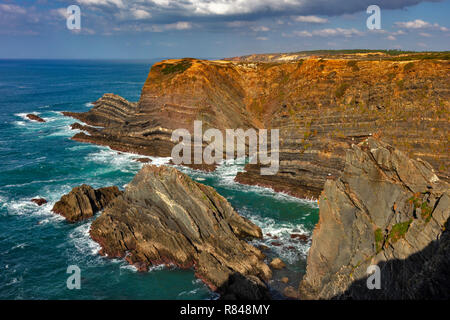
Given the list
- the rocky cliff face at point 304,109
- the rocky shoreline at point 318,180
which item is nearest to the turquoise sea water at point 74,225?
the rocky shoreline at point 318,180

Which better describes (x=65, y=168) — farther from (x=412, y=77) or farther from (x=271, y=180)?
(x=412, y=77)

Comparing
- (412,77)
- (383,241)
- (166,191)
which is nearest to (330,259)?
(383,241)

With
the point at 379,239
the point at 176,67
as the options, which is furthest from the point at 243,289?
the point at 176,67

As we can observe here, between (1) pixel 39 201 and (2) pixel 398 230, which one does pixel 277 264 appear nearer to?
(2) pixel 398 230

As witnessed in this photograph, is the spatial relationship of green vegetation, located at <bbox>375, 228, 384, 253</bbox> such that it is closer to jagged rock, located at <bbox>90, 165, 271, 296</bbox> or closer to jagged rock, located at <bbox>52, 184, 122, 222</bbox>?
jagged rock, located at <bbox>90, 165, 271, 296</bbox>

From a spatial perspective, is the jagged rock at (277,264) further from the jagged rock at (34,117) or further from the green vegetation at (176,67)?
the jagged rock at (34,117)

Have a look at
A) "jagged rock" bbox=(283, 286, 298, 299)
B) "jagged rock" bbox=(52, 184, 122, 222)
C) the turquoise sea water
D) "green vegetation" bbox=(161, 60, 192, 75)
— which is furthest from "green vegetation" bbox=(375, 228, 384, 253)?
"green vegetation" bbox=(161, 60, 192, 75)
